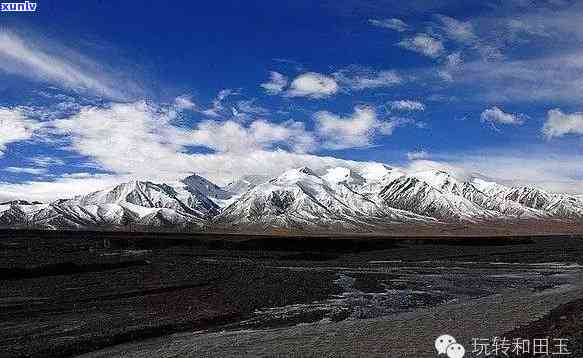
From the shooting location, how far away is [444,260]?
295 feet

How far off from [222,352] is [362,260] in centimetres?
6593

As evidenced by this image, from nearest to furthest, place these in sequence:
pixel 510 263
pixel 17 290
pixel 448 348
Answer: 1. pixel 448 348
2. pixel 17 290
3. pixel 510 263

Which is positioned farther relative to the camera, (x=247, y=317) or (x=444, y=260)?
(x=444, y=260)

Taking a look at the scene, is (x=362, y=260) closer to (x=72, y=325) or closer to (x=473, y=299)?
(x=473, y=299)

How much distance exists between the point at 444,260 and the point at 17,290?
212 ft

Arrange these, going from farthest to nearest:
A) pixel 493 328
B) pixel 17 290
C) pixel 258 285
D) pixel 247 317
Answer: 1. pixel 258 285
2. pixel 17 290
3. pixel 247 317
4. pixel 493 328

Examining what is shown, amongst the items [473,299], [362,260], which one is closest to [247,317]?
[473,299]

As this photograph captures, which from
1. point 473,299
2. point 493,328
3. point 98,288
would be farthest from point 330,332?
point 98,288

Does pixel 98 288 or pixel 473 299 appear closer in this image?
pixel 473 299

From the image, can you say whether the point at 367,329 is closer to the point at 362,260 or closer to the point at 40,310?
the point at 40,310

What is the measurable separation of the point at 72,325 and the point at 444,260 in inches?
2726

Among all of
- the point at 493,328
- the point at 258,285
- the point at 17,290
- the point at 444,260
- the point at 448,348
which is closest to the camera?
the point at 448,348

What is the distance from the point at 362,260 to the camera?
90.5m

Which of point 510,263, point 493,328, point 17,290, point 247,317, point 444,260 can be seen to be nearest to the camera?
point 493,328
